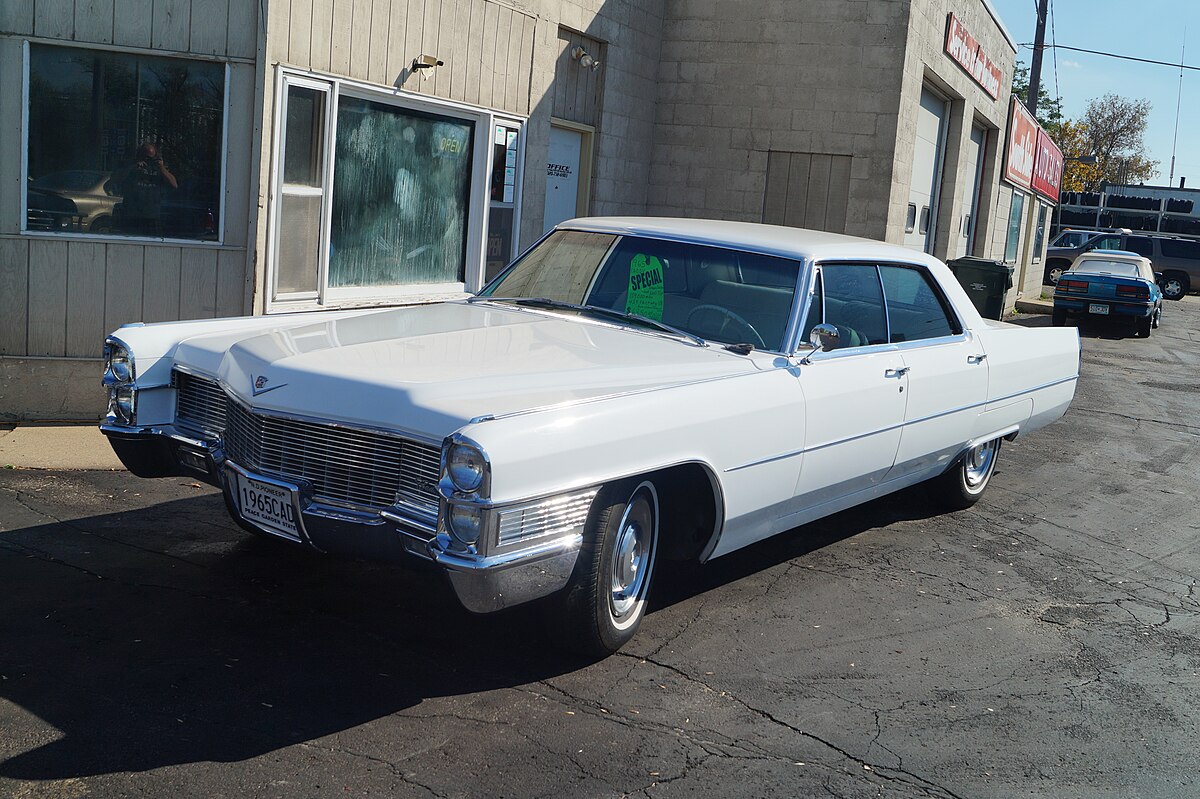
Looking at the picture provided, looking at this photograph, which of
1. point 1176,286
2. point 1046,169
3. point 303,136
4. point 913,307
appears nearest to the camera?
point 913,307

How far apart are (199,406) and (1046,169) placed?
97.9 feet

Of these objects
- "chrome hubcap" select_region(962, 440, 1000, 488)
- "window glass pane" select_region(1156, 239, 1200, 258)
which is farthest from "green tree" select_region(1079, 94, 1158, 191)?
"chrome hubcap" select_region(962, 440, 1000, 488)

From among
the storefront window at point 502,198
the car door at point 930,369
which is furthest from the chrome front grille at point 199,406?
the storefront window at point 502,198

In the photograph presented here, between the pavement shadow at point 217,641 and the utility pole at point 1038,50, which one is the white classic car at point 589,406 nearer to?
the pavement shadow at point 217,641

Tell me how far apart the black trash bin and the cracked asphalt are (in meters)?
9.36

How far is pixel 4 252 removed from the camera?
784 centimetres

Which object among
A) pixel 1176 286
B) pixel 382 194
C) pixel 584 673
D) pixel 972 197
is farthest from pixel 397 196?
pixel 1176 286

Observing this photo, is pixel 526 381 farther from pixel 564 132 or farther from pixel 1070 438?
pixel 564 132

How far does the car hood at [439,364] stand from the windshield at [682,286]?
0.21 m

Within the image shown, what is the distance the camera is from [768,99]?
571 inches

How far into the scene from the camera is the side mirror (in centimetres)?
518

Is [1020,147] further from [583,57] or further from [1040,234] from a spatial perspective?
[583,57]

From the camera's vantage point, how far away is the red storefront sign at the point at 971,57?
653 inches

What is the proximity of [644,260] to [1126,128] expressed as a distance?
63196mm
